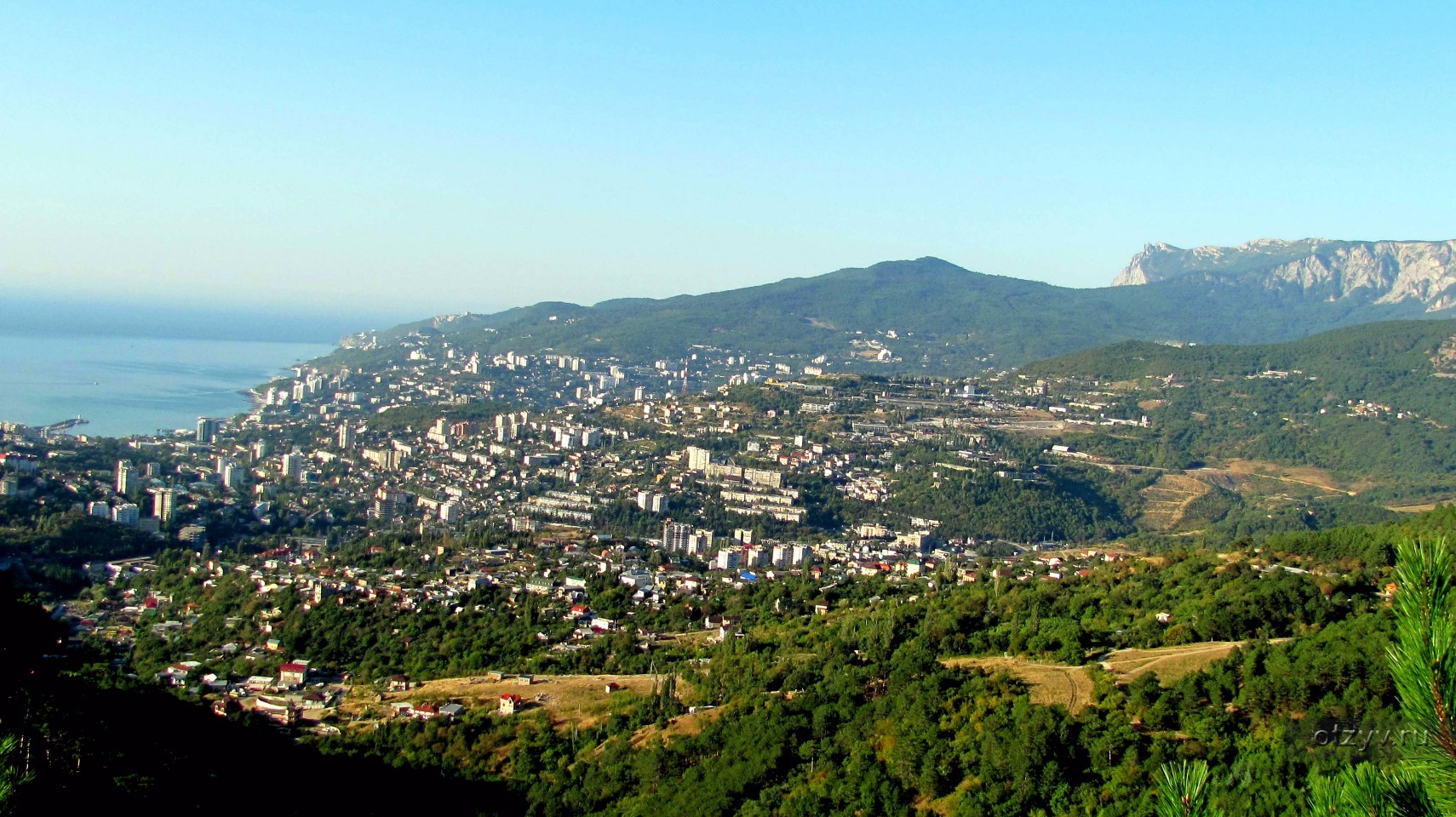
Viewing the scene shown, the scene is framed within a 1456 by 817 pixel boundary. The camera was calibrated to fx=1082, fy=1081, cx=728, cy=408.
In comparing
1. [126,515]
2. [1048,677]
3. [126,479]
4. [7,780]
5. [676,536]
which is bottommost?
[676,536]

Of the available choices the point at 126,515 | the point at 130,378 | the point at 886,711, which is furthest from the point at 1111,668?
the point at 130,378

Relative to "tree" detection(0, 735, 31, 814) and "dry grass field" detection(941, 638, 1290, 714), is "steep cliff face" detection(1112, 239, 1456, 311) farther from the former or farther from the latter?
"tree" detection(0, 735, 31, 814)

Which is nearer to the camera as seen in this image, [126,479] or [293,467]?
[126,479]

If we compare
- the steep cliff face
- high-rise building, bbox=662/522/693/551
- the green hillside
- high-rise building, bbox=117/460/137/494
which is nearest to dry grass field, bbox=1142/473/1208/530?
the green hillside

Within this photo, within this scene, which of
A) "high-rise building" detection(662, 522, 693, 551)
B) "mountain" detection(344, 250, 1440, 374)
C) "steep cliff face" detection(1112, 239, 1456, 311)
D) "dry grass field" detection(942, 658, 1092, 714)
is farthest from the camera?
"steep cliff face" detection(1112, 239, 1456, 311)

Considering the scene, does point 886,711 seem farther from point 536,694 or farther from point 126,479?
point 126,479

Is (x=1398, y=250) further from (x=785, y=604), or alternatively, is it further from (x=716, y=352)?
(x=785, y=604)

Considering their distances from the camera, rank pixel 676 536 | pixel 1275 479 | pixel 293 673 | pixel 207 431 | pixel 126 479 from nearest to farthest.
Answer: pixel 293 673 < pixel 676 536 < pixel 126 479 < pixel 1275 479 < pixel 207 431
